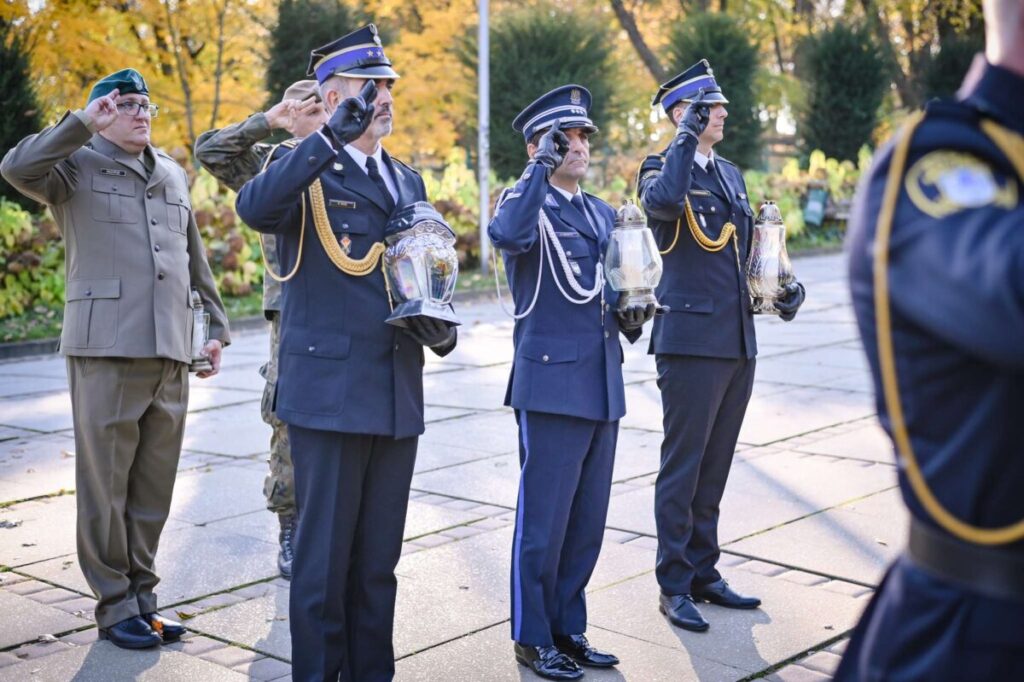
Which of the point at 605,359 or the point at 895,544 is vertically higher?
the point at 605,359

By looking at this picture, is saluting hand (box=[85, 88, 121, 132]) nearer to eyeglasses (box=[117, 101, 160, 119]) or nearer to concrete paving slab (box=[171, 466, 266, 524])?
eyeglasses (box=[117, 101, 160, 119])

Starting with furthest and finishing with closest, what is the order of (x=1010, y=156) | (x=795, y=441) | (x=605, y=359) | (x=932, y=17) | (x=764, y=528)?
(x=932, y=17) → (x=795, y=441) → (x=764, y=528) → (x=605, y=359) → (x=1010, y=156)

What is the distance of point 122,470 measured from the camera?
4.77 m

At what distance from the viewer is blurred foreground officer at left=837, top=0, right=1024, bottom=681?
1775mm

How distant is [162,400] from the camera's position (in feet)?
16.1

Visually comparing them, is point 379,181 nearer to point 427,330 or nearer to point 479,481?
point 427,330

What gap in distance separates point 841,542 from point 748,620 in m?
1.16

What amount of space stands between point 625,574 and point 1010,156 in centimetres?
395

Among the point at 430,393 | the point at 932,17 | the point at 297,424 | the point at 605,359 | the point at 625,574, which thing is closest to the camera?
the point at 297,424

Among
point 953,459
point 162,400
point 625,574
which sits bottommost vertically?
point 625,574

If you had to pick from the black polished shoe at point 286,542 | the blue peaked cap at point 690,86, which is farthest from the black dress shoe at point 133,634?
the blue peaked cap at point 690,86

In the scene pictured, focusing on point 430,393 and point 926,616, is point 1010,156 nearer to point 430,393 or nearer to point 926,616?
point 926,616

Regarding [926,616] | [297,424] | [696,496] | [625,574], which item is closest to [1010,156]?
[926,616]

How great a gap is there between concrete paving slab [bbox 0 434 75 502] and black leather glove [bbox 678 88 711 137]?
404 cm
